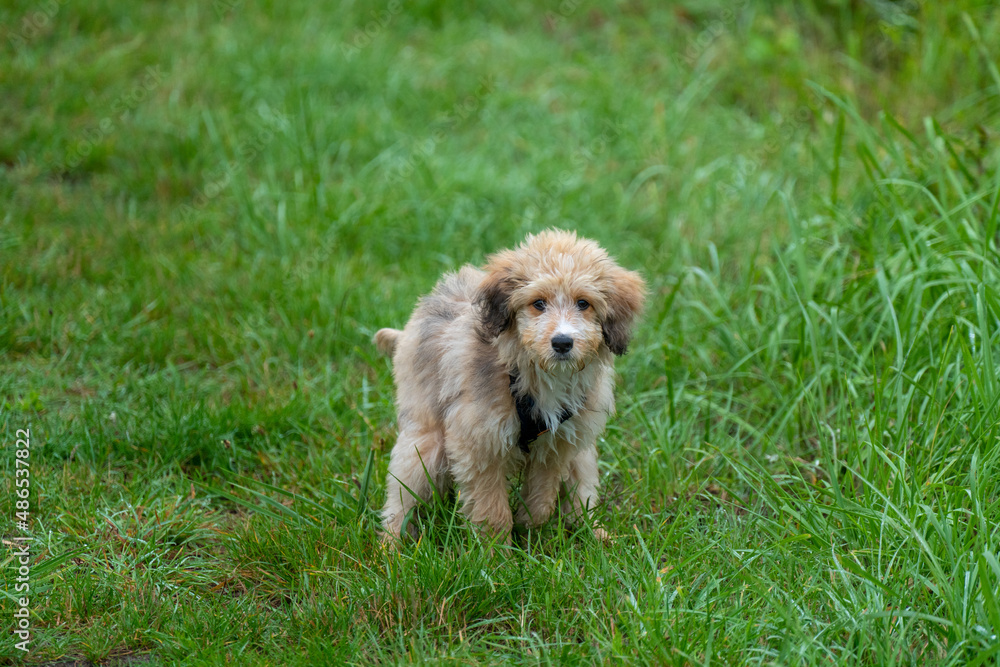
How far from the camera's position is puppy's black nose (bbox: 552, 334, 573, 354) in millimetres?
2963

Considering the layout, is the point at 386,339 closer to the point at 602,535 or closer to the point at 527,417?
the point at 527,417

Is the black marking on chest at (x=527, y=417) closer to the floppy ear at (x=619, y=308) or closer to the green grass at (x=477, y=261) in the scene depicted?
the floppy ear at (x=619, y=308)

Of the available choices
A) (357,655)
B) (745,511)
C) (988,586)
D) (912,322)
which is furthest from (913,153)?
(357,655)

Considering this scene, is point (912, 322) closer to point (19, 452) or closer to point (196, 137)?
point (19, 452)

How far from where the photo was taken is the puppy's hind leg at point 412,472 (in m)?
3.48

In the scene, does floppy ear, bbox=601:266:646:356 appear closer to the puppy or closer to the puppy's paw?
the puppy

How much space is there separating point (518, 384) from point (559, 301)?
35 centimetres

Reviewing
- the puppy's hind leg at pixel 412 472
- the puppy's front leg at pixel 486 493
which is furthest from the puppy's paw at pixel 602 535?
the puppy's hind leg at pixel 412 472

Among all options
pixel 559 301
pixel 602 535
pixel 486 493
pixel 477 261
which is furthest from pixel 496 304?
pixel 477 261

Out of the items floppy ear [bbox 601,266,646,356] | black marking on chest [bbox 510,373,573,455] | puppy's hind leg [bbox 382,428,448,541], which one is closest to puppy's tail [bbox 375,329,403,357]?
puppy's hind leg [bbox 382,428,448,541]

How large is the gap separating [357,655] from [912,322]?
2.89m

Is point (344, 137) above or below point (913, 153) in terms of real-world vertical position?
below

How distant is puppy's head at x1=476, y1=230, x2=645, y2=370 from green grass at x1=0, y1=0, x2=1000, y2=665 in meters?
0.79

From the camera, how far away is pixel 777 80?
7477 millimetres
